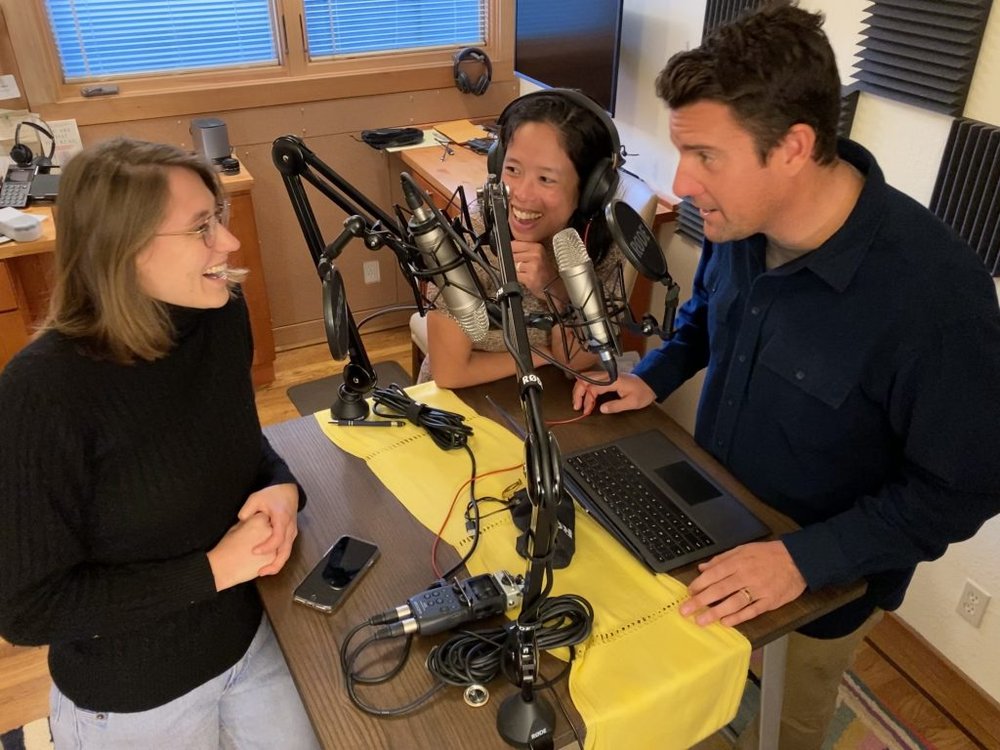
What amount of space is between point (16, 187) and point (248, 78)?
3.23ft

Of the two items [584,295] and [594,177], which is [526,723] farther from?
[594,177]

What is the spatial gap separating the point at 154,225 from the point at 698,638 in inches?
38.0

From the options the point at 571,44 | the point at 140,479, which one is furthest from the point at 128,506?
the point at 571,44

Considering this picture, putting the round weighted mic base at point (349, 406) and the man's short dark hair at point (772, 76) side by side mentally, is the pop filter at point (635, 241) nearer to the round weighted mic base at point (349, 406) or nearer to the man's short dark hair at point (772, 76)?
the man's short dark hair at point (772, 76)

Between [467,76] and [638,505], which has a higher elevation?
[467,76]

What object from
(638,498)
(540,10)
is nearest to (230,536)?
(638,498)

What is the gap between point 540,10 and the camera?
299 centimetres

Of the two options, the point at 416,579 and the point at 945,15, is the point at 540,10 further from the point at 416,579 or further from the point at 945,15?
the point at 416,579

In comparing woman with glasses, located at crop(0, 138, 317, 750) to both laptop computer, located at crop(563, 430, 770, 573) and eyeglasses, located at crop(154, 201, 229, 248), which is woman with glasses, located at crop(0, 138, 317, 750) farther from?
laptop computer, located at crop(563, 430, 770, 573)

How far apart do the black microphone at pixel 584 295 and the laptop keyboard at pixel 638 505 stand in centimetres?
33

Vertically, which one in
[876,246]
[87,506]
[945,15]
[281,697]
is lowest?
[281,697]

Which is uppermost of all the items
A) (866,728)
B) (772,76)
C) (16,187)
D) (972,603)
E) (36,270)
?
(772,76)

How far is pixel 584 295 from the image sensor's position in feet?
3.44

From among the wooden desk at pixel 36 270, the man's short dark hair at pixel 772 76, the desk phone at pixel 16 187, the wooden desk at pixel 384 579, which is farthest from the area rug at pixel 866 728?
the desk phone at pixel 16 187
